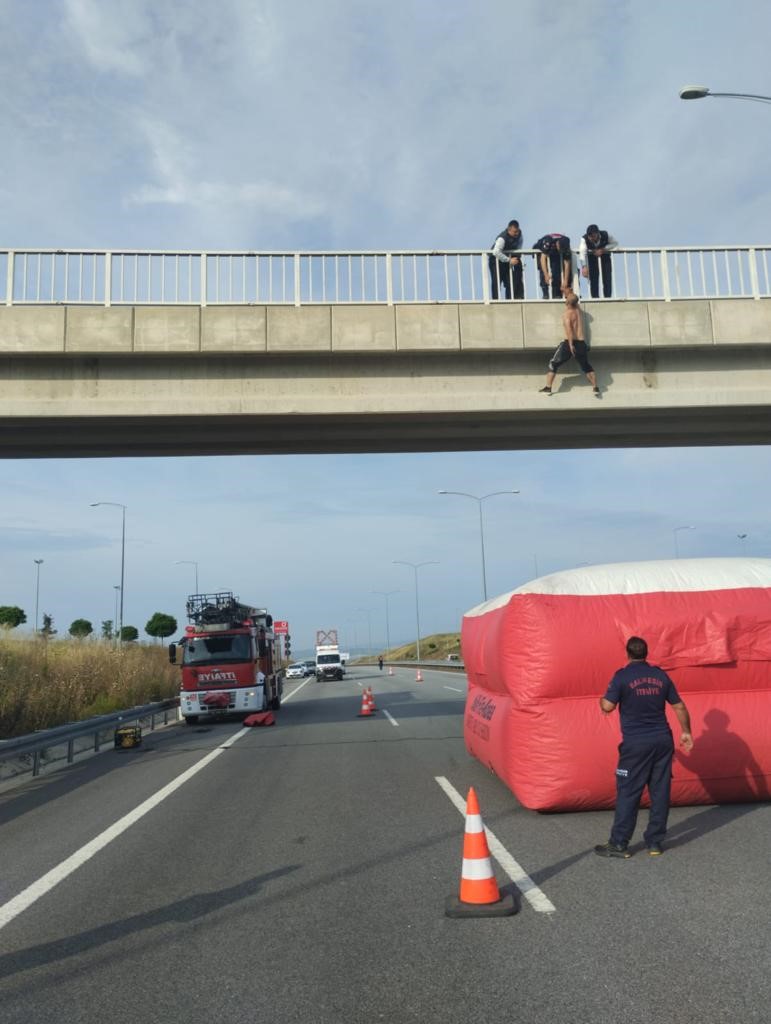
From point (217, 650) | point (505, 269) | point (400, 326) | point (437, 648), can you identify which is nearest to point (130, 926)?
point (400, 326)

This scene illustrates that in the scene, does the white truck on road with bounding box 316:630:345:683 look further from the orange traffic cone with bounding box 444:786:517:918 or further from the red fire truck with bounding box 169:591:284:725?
the orange traffic cone with bounding box 444:786:517:918

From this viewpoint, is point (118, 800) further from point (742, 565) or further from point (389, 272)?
point (389, 272)

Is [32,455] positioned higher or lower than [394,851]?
higher

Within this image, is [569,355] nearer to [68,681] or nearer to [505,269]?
[505,269]

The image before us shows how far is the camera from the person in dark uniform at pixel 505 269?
13.9 metres

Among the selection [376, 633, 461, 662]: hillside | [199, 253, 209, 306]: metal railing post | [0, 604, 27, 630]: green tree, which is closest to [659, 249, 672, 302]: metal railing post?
[199, 253, 209, 306]: metal railing post

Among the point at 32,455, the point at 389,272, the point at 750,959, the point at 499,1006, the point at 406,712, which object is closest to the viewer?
the point at 499,1006

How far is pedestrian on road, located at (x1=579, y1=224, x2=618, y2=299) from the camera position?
13812 mm

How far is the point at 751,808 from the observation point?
28.2 feet

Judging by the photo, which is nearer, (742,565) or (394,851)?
(394,851)

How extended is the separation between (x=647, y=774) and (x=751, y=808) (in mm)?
2610

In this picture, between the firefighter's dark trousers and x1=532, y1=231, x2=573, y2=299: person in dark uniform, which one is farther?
x1=532, y1=231, x2=573, y2=299: person in dark uniform

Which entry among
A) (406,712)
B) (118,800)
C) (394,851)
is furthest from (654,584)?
(406,712)

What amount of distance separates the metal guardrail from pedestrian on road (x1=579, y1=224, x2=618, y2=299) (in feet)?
34.7
